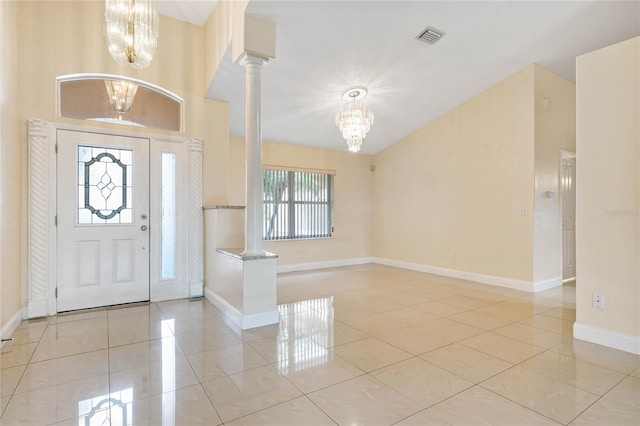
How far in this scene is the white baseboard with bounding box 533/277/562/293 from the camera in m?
4.57

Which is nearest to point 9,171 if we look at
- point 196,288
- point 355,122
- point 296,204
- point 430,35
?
point 196,288

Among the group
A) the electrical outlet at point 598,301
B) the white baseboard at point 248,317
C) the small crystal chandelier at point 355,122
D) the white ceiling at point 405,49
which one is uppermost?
the white ceiling at point 405,49

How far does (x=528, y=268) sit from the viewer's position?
463 cm

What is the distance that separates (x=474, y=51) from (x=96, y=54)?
15.0 ft

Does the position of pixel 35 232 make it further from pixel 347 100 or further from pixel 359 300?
pixel 347 100

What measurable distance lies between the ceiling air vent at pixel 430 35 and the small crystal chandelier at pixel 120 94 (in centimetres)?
353

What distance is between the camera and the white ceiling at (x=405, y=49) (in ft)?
11.1

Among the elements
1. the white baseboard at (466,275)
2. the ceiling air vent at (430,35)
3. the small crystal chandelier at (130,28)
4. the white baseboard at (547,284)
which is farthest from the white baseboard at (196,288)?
the white baseboard at (547,284)

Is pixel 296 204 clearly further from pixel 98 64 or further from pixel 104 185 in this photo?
pixel 98 64

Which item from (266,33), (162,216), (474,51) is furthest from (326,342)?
(474,51)

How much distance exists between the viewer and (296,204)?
6422mm

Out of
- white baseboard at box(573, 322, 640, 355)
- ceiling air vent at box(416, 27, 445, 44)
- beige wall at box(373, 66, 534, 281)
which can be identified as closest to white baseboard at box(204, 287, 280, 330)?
white baseboard at box(573, 322, 640, 355)

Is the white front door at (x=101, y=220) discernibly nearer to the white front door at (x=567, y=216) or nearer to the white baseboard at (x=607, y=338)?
the white baseboard at (x=607, y=338)

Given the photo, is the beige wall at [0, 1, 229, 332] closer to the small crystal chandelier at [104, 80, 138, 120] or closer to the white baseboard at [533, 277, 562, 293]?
the small crystal chandelier at [104, 80, 138, 120]
